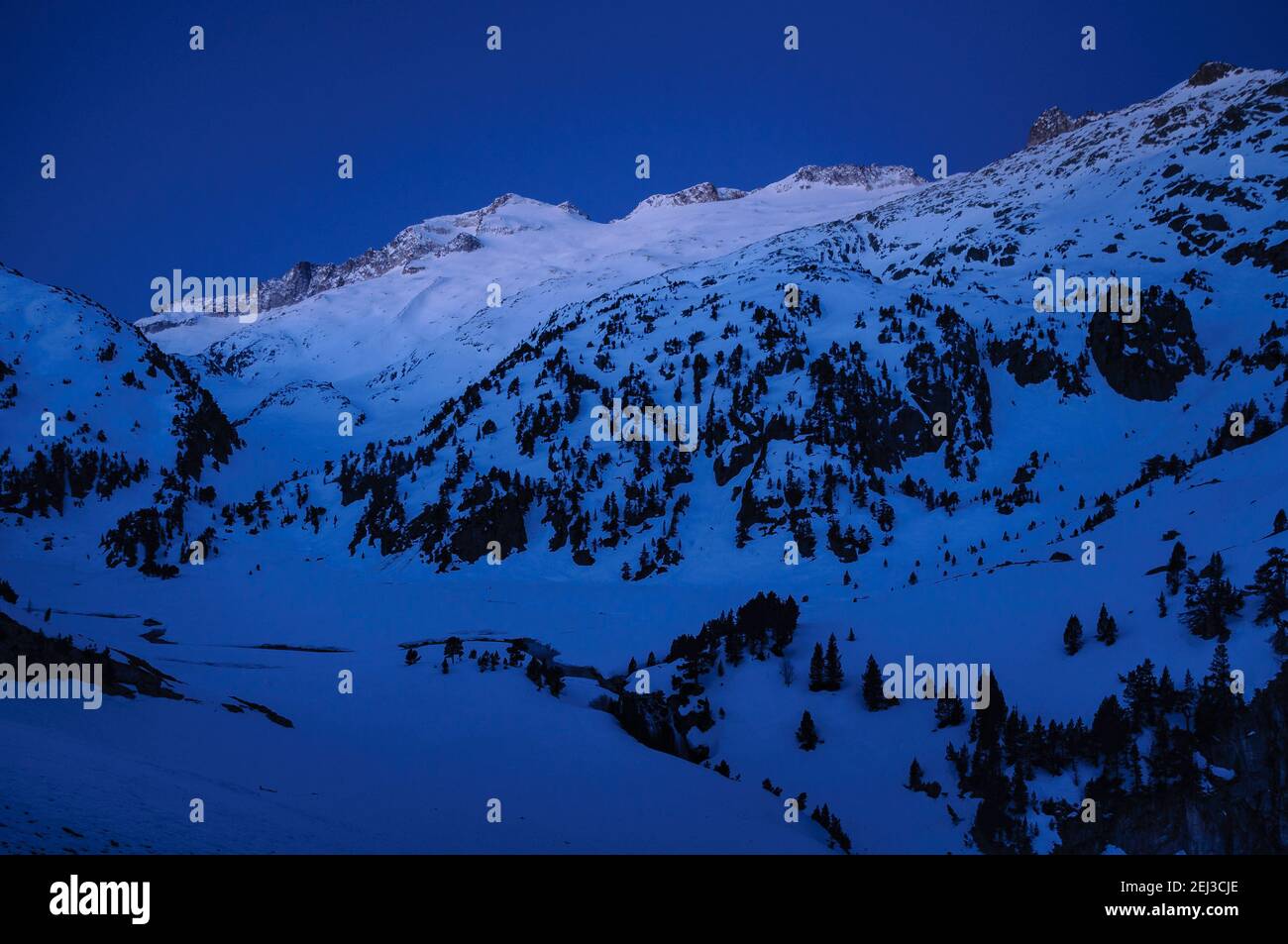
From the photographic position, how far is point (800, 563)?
76.9 meters

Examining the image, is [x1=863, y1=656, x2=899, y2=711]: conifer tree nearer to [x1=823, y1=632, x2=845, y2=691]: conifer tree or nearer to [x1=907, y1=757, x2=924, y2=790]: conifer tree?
[x1=823, y1=632, x2=845, y2=691]: conifer tree

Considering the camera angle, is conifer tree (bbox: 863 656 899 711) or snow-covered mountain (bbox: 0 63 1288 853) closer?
snow-covered mountain (bbox: 0 63 1288 853)

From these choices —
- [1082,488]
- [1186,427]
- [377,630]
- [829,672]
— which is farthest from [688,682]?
[1186,427]

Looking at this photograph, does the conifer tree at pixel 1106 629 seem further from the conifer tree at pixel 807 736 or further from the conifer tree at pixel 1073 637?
the conifer tree at pixel 807 736

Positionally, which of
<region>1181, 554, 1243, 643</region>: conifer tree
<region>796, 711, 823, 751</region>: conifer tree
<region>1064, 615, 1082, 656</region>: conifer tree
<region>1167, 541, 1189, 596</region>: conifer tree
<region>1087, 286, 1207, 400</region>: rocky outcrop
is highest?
<region>1087, 286, 1207, 400</region>: rocky outcrop

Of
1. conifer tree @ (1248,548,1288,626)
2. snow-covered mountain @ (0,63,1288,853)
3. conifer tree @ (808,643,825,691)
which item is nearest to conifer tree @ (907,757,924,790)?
snow-covered mountain @ (0,63,1288,853)

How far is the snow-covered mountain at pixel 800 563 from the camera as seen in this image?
92.7ft

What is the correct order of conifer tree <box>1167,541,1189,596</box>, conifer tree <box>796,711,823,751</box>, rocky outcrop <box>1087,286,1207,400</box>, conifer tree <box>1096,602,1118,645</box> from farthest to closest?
rocky outcrop <box>1087,286,1207,400</box> → conifer tree <box>1167,541,1189,596</box> → conifer tree <box>796,711,823,751</box> → conifer tree <box>1096,602,1118,645</box>

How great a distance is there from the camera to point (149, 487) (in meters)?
107

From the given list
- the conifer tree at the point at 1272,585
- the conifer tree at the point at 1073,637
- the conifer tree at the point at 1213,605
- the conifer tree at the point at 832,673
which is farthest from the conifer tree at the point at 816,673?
the conifer tree at the point at 1272,585

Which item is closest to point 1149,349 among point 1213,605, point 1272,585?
point 1272,585

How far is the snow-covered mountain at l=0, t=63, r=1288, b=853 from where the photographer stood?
2827 cm
